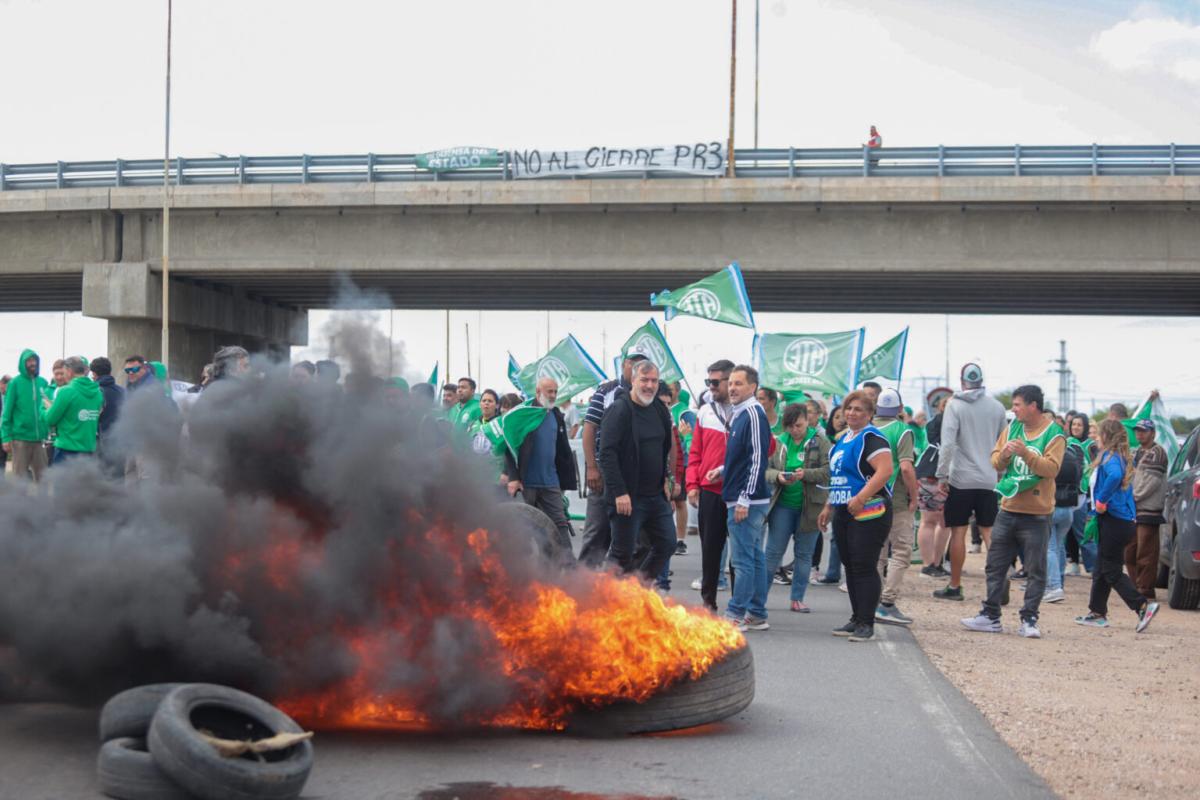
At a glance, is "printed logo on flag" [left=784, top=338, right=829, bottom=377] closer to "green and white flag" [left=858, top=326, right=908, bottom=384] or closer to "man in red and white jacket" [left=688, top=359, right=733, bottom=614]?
"green and white flag" [left=858, top=326, right=908, bottom=384]

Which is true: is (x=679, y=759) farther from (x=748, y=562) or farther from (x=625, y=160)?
(x=625, y=160)

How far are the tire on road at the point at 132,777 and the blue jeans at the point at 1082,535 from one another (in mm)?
12697

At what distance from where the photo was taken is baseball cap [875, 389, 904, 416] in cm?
1173

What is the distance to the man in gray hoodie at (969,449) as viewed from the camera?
477 inches

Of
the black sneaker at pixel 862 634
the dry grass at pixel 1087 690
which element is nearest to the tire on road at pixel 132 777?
the dry grass at pixel 1087 690

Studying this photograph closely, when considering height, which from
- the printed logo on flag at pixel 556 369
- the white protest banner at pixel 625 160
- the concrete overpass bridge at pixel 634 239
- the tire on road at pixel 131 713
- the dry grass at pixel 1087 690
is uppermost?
the white protest banner at pixel 625 160

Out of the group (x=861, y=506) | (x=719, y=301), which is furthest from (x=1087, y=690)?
(x=719, y=301)

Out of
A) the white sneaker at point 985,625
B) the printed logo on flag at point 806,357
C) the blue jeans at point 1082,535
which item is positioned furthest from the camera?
the printed logo on flag at point 806,357

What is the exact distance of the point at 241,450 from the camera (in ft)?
20.5

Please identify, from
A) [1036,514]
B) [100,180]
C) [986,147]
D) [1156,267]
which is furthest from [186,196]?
[1036,514]

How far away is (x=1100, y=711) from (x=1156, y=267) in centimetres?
2526

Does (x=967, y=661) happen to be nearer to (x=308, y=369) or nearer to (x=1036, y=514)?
(x=1036, y=514)

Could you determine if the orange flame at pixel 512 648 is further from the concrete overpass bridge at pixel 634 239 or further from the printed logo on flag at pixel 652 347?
the concrete overpass bridge at pixel 634 239

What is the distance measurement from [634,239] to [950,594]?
21045mm
